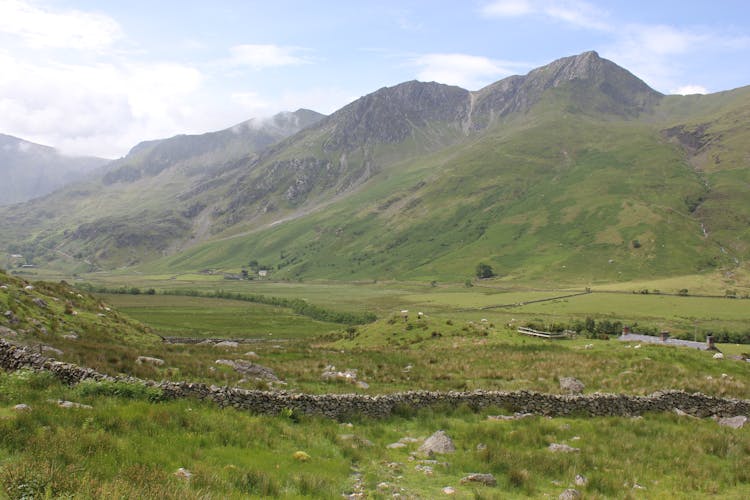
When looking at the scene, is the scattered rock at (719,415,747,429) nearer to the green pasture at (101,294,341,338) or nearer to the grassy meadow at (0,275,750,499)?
the grassy meadow at (0,275,750,499)

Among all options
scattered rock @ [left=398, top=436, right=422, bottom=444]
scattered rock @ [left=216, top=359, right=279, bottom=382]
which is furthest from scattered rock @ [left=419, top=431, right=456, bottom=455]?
scattered rock @ [left=216, top=359, right=279, bottom=382]

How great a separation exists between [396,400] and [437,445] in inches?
159

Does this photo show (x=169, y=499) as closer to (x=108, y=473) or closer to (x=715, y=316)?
(x=108, y=473)

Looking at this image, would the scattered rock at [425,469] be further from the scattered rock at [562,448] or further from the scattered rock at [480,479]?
the scattered rock at [562,448]

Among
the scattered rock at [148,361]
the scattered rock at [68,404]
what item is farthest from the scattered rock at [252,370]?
the scattered rock at [68,404]

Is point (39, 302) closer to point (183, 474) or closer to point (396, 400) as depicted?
point (396, 400)

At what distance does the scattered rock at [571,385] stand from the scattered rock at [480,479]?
1397 cm

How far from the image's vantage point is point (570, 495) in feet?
41.3

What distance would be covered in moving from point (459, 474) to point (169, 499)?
906 cm

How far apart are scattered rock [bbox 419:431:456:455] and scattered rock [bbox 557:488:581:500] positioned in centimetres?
424

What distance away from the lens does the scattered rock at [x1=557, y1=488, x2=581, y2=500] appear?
12.5 m

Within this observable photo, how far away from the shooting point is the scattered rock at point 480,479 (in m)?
13.5

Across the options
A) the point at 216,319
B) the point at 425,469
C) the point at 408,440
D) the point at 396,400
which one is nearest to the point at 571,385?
the point at 396,400

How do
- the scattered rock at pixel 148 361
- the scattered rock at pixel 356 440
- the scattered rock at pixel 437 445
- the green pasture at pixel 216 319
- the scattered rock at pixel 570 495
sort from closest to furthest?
1. the scattered rock at pixel 570 495
2. the scattered rock at pixel 356 440
3. the scattered rock at pixel 437 445
4. the scattered rock at pixel 148 361
5. the green pasture at pixel 216 319
